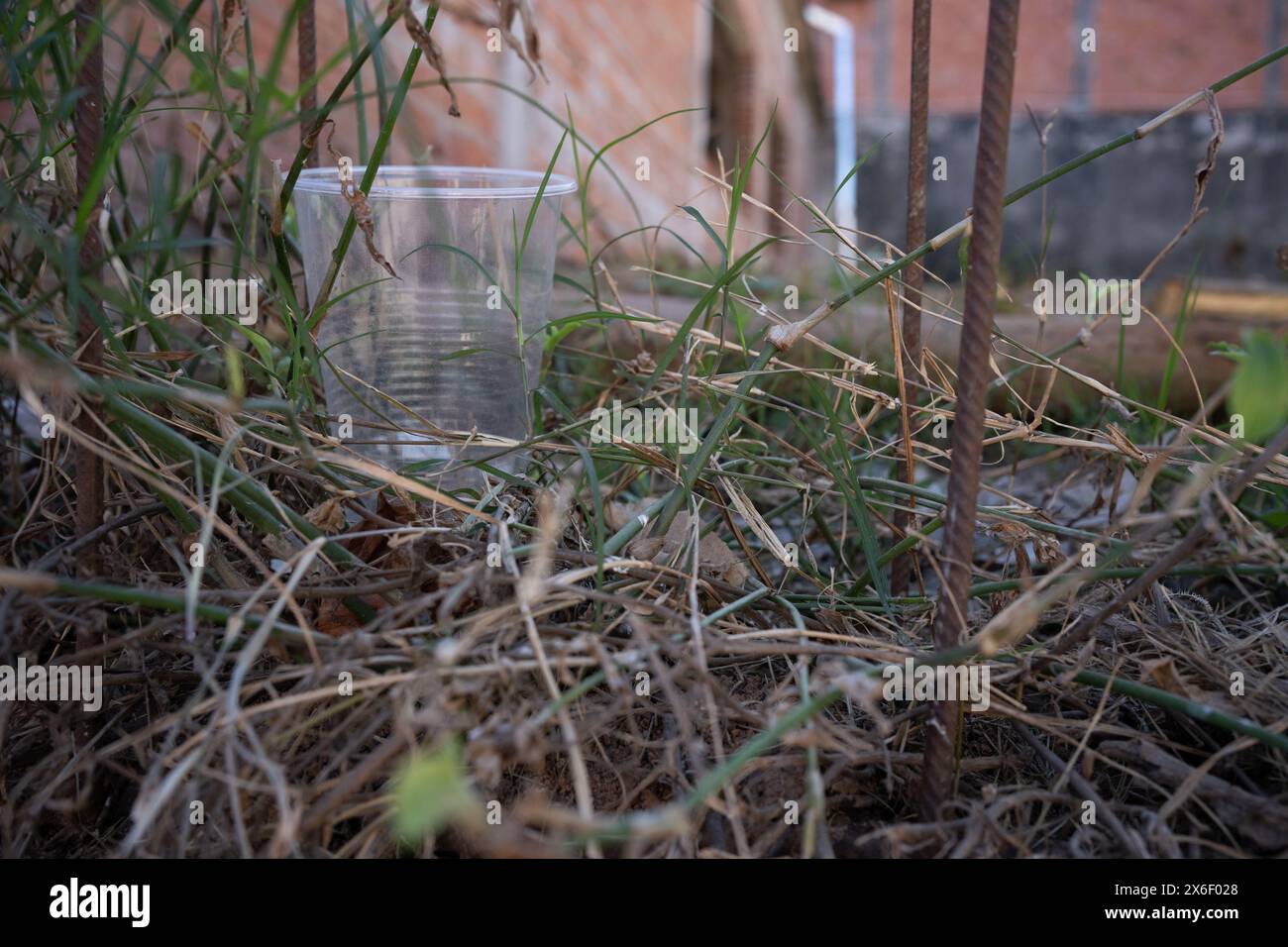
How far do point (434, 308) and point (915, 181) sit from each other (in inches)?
21.2

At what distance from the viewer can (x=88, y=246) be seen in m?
0.73

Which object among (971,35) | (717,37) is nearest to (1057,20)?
(971,35)

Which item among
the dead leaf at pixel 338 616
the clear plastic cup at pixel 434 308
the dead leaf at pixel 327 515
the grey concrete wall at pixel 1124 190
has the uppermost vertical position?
the grey concrete wall at pixel 1124 190

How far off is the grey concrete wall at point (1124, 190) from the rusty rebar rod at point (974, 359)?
8.38 metres

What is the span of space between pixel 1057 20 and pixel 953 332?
15.4 m

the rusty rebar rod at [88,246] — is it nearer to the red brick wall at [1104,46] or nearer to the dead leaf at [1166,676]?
the dead leaf at [1166,676]

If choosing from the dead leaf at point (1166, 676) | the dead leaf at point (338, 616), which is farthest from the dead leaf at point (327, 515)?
the dead leaf at point (1166, 676)

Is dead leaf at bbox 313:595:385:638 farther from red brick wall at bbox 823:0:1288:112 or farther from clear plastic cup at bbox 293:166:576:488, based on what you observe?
red brick wall at bbox 823:0:1288:112

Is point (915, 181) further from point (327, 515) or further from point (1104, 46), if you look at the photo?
point (1104, 46)

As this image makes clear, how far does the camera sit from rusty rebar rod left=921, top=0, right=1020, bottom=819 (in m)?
0.62

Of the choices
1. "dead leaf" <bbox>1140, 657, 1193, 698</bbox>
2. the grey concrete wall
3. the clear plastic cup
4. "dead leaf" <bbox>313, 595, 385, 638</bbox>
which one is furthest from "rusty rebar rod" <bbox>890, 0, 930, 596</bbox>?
the grey concrete wall

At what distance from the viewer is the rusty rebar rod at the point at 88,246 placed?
70cm

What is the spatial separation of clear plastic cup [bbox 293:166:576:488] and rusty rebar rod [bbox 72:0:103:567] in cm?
27
